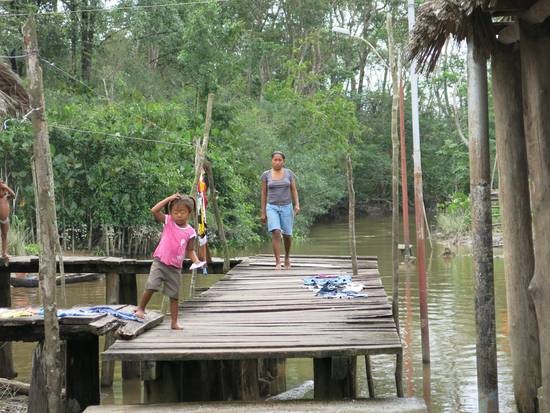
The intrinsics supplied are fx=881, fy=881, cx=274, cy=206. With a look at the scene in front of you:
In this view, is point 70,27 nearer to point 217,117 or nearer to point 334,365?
point 217,117

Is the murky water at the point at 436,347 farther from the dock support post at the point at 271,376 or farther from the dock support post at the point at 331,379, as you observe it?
the dock support post at the point at 331,379

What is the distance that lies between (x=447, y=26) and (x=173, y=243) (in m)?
2.58

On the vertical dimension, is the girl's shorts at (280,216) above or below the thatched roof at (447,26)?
below

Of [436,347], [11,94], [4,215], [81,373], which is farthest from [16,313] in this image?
[436,347]

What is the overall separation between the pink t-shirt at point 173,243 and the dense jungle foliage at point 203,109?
5.64 m

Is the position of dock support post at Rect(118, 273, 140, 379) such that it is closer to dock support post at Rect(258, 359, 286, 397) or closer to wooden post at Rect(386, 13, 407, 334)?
dock support post at Rect(258, 359, 286, 397)

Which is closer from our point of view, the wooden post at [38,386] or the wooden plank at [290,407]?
the wooden plank at [290,407]

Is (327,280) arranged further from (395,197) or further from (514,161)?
(514,161)

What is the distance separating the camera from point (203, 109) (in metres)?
25.2

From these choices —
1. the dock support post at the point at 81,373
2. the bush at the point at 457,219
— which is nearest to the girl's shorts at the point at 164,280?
the dock support post at the point at 81,373

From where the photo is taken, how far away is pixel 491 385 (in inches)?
241

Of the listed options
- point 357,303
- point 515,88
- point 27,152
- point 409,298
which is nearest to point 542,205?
point 515,88

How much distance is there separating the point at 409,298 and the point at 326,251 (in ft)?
32.3

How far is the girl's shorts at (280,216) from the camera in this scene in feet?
34.6
